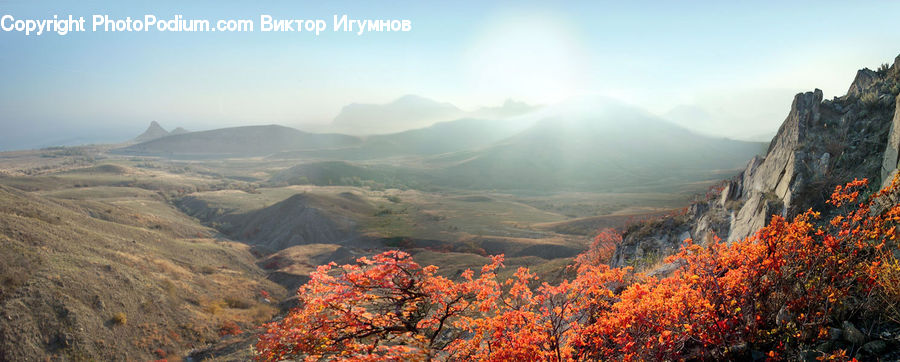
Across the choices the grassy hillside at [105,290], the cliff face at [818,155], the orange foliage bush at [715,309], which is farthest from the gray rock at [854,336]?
the grassy hillside at [105,290]

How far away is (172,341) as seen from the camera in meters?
21.5

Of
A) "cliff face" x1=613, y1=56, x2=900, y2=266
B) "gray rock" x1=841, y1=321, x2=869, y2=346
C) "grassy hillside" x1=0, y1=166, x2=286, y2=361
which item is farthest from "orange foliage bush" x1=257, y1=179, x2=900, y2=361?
"grassy hillside" x1=0, y1=166, x2=286, y2=361

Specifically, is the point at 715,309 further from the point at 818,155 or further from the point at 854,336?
the point at 818,155

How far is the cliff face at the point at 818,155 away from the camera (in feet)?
30.0

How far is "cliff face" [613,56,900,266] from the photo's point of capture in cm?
916

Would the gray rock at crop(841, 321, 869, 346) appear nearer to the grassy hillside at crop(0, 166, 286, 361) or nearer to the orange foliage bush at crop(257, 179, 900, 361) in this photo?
the orange foliage bush at crop(257, 179, 900, 361)

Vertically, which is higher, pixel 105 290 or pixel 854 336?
pixel 854 336

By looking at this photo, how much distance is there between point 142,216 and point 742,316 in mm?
56000

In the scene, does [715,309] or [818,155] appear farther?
[818,155]

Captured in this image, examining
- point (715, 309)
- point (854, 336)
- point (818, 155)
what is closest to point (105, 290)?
point (715, 309)

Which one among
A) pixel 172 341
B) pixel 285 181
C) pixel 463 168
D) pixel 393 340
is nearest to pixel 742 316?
pixel 393 340

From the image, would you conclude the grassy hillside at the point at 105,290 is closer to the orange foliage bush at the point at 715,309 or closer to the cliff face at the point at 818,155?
the orange foliage bush at the point at 715,309

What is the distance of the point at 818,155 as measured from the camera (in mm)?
10102

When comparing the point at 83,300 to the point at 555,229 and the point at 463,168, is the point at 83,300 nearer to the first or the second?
the point at 555,229
